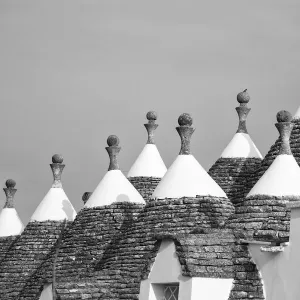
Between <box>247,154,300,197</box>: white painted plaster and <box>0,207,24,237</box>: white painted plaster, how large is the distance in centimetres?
1460

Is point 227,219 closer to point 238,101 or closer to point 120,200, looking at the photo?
point 120,200

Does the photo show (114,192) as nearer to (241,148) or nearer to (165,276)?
(241,148)

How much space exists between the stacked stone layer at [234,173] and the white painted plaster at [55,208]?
482cm

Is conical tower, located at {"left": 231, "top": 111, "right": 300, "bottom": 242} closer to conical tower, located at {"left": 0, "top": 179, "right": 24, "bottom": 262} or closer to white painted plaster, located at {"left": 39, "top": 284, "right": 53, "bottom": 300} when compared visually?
white painted plaster, located at {"left": 39, "top": 284, "right": 53, "bottom": 300}

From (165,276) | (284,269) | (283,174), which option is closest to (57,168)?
(283,174)

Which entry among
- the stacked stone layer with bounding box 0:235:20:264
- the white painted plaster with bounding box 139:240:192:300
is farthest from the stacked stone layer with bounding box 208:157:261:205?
the stacked stone layer with bounding box 0:235:20:264

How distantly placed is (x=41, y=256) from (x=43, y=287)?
635 cm

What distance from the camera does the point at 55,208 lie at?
127ft

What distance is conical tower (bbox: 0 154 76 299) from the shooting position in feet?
122

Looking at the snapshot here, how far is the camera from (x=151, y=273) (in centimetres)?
2642

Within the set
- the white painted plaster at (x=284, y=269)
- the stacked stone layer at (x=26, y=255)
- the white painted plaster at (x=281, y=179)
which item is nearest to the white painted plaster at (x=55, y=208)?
the stacked stone layer at (x=26, y=255)

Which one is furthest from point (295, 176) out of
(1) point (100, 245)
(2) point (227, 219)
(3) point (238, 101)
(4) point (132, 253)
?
(3) point (238, 101)

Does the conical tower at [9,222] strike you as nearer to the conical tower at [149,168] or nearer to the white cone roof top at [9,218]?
the white cone roof top at [9,218]

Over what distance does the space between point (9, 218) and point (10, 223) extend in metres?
0.19
